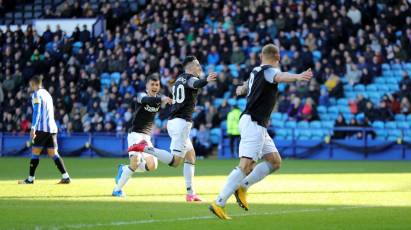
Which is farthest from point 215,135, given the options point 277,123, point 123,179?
point 123,179

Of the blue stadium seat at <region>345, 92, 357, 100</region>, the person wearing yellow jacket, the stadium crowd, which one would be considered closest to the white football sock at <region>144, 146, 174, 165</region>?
the person wearing yellow jacket

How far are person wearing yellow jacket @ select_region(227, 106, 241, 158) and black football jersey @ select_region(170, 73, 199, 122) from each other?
15456 millimetres

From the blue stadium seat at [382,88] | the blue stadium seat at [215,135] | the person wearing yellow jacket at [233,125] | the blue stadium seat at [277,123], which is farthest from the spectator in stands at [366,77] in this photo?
the blue stadium seat at [215,135]

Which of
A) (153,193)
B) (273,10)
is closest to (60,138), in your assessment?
(273,10)

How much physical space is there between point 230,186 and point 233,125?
19.2 m

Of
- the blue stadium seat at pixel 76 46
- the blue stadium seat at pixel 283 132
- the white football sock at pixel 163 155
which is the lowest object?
the blue stadium seat at pixel 283 132

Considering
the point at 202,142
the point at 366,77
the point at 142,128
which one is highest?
the point at 366,77

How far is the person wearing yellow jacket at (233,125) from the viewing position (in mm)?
29797

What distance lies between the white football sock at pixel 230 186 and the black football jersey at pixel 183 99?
3.28 meters

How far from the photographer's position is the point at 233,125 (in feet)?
98.3

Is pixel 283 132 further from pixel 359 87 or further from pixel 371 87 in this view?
pixel 371 87

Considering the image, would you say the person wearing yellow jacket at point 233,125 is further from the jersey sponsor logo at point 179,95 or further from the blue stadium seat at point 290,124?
the jersey sponsor logo at point 179,95

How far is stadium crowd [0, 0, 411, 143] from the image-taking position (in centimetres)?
3156

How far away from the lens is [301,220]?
10.4 m
